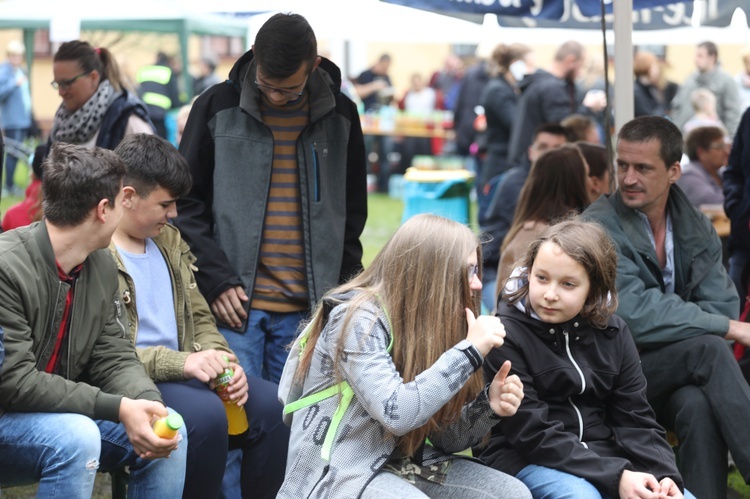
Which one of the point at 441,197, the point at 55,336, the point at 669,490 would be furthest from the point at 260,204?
the point at 441,197

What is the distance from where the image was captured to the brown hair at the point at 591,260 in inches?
136

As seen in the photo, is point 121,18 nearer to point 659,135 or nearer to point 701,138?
point 701,138

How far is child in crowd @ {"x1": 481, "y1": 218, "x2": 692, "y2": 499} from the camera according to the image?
3336 millimetres

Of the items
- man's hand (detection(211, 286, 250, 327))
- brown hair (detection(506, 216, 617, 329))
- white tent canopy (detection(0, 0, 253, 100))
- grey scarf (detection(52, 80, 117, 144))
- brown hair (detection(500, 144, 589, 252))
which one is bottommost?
man's hand (detection(211, 286, 250, 327))

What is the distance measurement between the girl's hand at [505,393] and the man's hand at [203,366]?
1.04 m

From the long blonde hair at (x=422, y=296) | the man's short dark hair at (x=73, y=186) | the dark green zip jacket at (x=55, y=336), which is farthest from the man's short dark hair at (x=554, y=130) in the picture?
the man's short dark hair at (x=73, y=186)

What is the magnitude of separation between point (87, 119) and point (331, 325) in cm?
307

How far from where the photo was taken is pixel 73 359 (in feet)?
10.9

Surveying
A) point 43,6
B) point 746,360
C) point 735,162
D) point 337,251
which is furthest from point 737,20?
point 43,6

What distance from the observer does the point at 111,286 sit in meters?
3.42

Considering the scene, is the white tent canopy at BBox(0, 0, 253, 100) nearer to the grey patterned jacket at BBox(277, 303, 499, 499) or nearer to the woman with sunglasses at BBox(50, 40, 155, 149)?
the woman with sunglasses at BBox(50, 40, 155, 149)

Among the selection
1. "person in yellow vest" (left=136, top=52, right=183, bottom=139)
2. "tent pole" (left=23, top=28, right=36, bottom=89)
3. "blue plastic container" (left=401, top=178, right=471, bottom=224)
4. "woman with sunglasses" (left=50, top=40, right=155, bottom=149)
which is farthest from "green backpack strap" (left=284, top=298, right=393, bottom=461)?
"tent pole" (left=23, top=28, right=36, bottom=89)

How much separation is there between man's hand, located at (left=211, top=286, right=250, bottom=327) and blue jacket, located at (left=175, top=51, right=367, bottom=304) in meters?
0.02

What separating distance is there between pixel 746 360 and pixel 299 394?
2.26 meters
